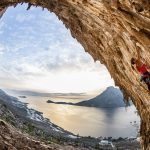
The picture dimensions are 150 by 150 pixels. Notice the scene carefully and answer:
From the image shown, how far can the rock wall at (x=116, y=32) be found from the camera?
48.6 feet

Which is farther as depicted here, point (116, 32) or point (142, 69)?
point (116, 32)

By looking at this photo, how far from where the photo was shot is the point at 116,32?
18219 millimetres

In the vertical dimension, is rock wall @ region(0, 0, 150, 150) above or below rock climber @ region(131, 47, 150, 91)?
above

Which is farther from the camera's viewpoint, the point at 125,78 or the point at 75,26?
the point at 75,26

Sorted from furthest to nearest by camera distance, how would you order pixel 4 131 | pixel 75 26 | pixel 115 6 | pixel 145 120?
pixel 4 131, pixel 75 26, pixel 145 120, pixel 115 6

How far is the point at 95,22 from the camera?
2034 centimetres

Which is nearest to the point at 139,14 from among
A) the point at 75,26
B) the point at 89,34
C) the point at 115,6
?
the point at 115,6

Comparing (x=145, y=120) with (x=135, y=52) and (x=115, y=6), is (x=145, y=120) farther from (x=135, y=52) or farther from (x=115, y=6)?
(x=115, y=6)

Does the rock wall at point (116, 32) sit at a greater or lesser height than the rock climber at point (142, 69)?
greater

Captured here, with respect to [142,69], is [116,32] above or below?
above

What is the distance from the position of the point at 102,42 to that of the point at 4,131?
13525mm

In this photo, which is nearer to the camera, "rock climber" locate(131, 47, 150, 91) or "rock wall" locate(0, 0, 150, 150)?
"rock wall" locate(0, 0, 150, 150)

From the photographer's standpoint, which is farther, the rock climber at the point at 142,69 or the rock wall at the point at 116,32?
the rock climber at the point at 142,69

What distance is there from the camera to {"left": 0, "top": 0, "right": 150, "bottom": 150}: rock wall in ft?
48.6
